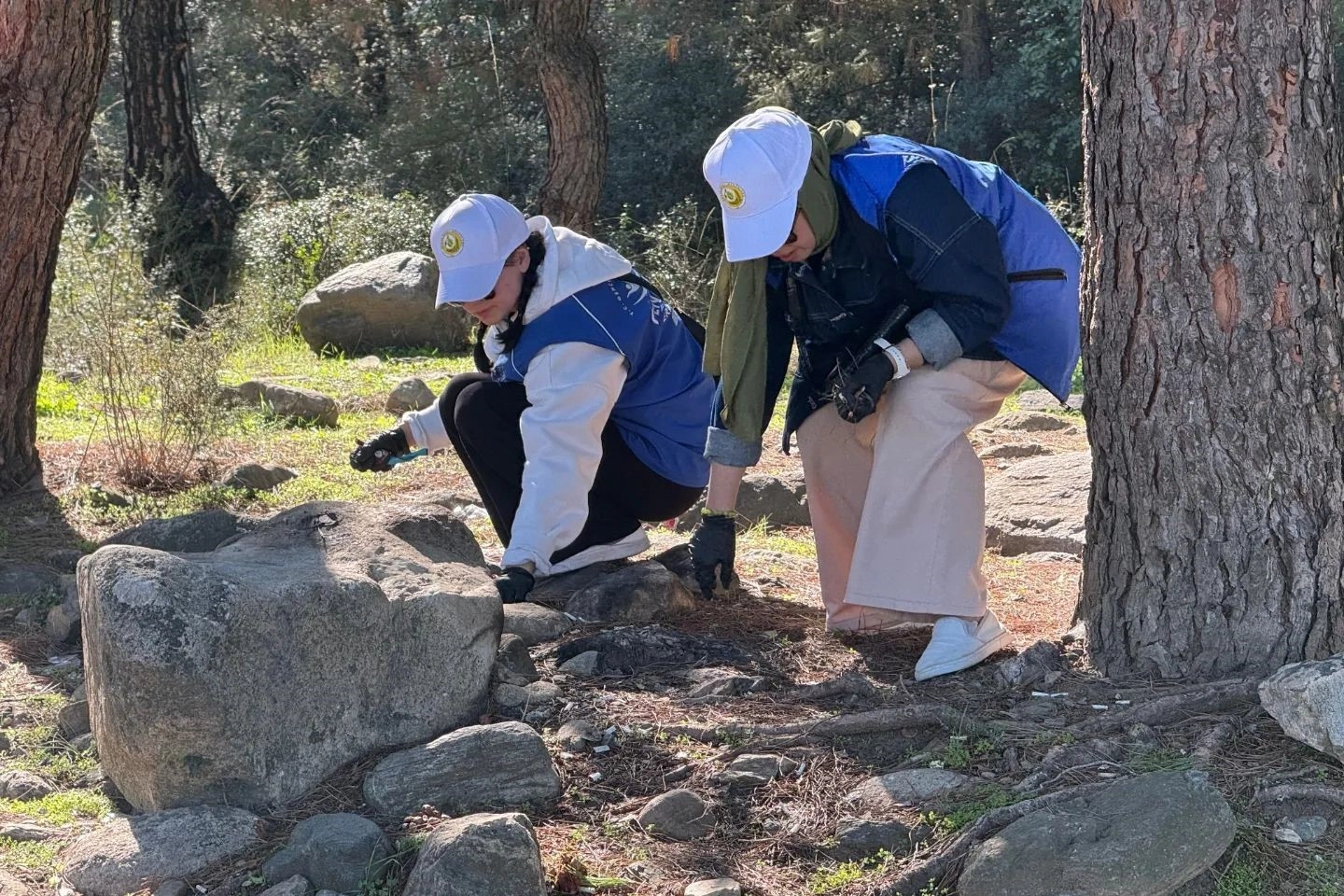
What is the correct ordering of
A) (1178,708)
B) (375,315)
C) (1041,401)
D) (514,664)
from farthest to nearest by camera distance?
(375,315)
(1041,401)
(514,664)
(1178,708)

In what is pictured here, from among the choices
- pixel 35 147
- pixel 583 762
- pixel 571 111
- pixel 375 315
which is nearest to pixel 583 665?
pixel 583 762

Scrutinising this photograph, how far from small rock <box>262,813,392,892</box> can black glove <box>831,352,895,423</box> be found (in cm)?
136

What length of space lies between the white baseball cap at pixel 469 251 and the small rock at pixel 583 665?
1.04 meters

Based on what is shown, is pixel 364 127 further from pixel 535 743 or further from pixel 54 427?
pixel 535 743

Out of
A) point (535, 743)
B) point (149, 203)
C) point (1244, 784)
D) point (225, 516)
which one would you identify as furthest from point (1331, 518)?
point (149, 203)

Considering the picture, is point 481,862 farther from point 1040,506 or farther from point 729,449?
point 1040,506

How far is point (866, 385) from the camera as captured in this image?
10.8 feet

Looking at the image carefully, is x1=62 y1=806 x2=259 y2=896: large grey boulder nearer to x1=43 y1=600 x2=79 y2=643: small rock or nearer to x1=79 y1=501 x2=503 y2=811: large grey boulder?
x1=79 y1=501 x2=503 y2=811: large grey boulder

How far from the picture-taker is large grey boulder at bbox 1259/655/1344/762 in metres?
2.69

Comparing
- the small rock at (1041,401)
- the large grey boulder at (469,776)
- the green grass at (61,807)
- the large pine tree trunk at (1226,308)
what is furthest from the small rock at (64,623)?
the small rock at (1041,401)

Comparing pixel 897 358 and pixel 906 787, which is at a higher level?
pixel 897 358

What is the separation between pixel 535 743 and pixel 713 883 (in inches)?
21.7

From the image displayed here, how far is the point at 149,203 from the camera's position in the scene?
11641mm

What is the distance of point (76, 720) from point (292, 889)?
1.12 meters
